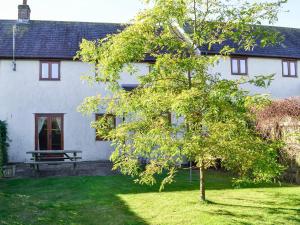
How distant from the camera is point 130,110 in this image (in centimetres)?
829

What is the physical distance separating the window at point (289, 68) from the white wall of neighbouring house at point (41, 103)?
30.3 feet

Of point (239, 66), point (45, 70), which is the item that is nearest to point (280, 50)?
point (239, 66)

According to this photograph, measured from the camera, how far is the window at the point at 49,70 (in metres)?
19.5

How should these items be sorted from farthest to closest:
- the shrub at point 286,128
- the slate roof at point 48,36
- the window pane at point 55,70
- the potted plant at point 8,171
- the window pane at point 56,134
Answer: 1. the window pane at point 55,70
2. the slate roof at point 48,36
3. the window pane at point 56,134
4. the potted plant at point 8,171
5. the shrub at point 286,128

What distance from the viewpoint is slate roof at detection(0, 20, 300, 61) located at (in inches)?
769

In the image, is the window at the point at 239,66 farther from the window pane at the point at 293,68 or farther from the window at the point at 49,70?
the window at the point at 49,70

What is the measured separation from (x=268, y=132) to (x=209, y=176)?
2.88 m

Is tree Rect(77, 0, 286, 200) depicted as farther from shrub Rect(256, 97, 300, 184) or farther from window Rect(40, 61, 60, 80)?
window Rect(40, 61, 60, 80)

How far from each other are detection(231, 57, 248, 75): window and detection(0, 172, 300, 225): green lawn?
10.6 metres

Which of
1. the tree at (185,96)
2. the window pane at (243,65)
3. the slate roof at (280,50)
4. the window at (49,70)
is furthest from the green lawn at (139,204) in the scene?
the slate roof at (280,50)

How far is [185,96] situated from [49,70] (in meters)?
13.9

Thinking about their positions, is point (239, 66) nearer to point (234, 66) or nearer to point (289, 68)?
point (234, 66)

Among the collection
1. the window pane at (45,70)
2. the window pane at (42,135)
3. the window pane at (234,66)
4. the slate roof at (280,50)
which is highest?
the slate roof at (280,50)

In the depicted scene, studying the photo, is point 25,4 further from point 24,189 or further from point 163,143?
point 163,143
